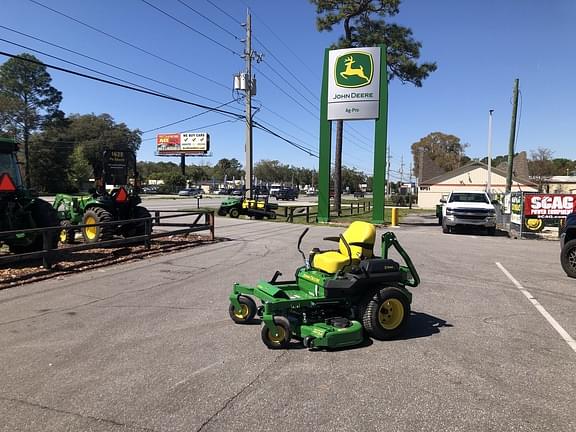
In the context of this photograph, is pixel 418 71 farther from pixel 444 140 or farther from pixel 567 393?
pixel 444 140

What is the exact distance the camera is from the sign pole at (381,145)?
928 inches

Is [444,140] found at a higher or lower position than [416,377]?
higher

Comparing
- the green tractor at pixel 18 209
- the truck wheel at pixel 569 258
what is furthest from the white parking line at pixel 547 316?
the green tractor at pixel 18 209

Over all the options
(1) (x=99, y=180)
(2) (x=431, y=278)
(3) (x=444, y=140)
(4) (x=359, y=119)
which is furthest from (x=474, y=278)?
(3) (x=444, y=140)

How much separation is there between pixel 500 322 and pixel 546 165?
3600 inches

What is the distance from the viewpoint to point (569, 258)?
9.57 metres

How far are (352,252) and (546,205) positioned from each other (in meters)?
16.8

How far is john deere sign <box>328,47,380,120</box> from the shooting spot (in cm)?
2361

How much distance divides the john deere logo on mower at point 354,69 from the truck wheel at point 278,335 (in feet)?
68.1

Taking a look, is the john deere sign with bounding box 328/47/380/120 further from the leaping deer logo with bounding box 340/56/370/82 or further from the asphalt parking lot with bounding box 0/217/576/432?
the asphalt parking lot with bounding box 0/217/576/432

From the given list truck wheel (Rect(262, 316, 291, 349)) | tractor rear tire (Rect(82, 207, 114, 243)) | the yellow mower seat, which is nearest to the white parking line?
the yellow mower seat

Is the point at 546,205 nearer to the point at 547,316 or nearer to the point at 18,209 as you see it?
the point at 547,316

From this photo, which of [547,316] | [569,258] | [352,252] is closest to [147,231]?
[352,252]

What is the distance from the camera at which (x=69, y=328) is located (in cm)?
570
